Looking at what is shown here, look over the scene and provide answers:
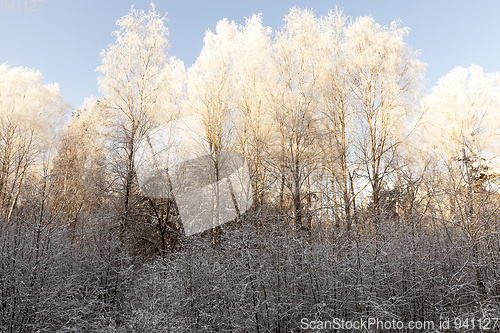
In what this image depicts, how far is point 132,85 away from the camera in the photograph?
9.47m

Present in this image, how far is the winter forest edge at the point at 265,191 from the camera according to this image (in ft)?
Result: 15.1

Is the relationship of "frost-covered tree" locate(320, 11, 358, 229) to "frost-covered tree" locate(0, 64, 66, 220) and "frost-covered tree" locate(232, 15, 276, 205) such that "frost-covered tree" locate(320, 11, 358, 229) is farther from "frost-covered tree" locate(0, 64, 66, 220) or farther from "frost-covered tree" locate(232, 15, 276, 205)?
"frost-covered tree" locate(0, 64, 66, 220)

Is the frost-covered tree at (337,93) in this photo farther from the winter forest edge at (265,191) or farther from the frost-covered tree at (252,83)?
the frost-covered tree at (252,83)

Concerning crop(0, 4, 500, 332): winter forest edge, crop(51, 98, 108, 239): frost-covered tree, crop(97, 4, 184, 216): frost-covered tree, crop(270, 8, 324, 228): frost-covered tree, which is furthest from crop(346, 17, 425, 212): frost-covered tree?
crop(51, 98, 108, 239): frost-covered tree

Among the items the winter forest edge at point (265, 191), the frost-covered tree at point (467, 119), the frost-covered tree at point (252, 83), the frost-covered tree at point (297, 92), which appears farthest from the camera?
the frost-covered tree at point (467, 119)

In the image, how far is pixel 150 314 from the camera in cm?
483

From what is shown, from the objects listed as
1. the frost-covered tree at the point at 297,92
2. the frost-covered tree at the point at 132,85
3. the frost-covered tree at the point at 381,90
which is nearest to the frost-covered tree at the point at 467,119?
the frost-covered tree at the point at 381,90

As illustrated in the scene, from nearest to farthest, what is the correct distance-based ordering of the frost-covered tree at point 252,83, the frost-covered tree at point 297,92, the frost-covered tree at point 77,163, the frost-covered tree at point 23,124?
the frost-covered tree at point 297,92
the frost-covered tree at point 252,83
the frost-covered tree at point 77,163
the frost-covered tree at point 23,124

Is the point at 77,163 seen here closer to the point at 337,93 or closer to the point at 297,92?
the point at 297,92

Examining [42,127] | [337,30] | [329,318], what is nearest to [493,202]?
[329,318]

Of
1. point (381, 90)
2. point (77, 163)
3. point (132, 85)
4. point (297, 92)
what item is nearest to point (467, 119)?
point (381, 90)

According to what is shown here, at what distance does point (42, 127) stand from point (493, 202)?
17448mm

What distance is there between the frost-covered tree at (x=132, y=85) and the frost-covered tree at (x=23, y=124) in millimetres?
6197

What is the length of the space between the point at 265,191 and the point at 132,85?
594cm
